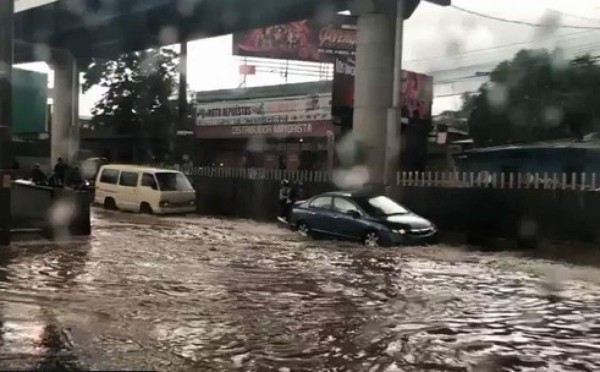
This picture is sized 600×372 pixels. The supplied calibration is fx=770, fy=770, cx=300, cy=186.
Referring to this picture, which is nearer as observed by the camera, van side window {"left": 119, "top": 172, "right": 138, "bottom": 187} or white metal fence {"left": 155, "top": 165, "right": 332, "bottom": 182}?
white metal fence {"left": 155, "top": 165, "right": 332, "bottom": 182}

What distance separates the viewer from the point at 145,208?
24.6 m

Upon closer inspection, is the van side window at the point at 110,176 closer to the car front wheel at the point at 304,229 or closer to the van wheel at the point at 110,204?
the van wheel at the point at 110,204

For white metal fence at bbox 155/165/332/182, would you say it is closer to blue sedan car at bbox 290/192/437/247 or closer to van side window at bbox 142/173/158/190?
van side window at bbox 142/173/158/190

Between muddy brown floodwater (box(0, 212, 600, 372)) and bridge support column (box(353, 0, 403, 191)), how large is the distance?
6689 mm

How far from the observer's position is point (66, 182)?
84.8ft

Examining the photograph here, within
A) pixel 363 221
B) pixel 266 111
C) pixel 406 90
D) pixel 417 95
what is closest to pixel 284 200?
pixel 363 221

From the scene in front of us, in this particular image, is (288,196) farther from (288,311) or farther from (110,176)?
(288,311)

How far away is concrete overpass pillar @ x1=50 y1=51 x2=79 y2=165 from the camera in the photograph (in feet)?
119

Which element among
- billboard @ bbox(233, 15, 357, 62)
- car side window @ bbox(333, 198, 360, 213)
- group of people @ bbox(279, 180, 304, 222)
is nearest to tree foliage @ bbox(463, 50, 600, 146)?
billboard @ bbox(233, 15, 357, 62)

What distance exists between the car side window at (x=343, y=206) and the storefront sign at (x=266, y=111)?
15503mm

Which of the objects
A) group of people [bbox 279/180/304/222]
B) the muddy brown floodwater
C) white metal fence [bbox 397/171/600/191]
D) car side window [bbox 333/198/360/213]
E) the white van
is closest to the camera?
the muddy brown floodwater

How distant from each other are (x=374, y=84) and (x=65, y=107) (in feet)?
67.5

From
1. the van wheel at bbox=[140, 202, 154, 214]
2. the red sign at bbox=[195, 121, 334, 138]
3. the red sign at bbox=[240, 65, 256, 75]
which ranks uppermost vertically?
the red sign at bbox=[240, 65, 256, 75]

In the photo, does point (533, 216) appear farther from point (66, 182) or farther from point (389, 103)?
point (66, 182)
